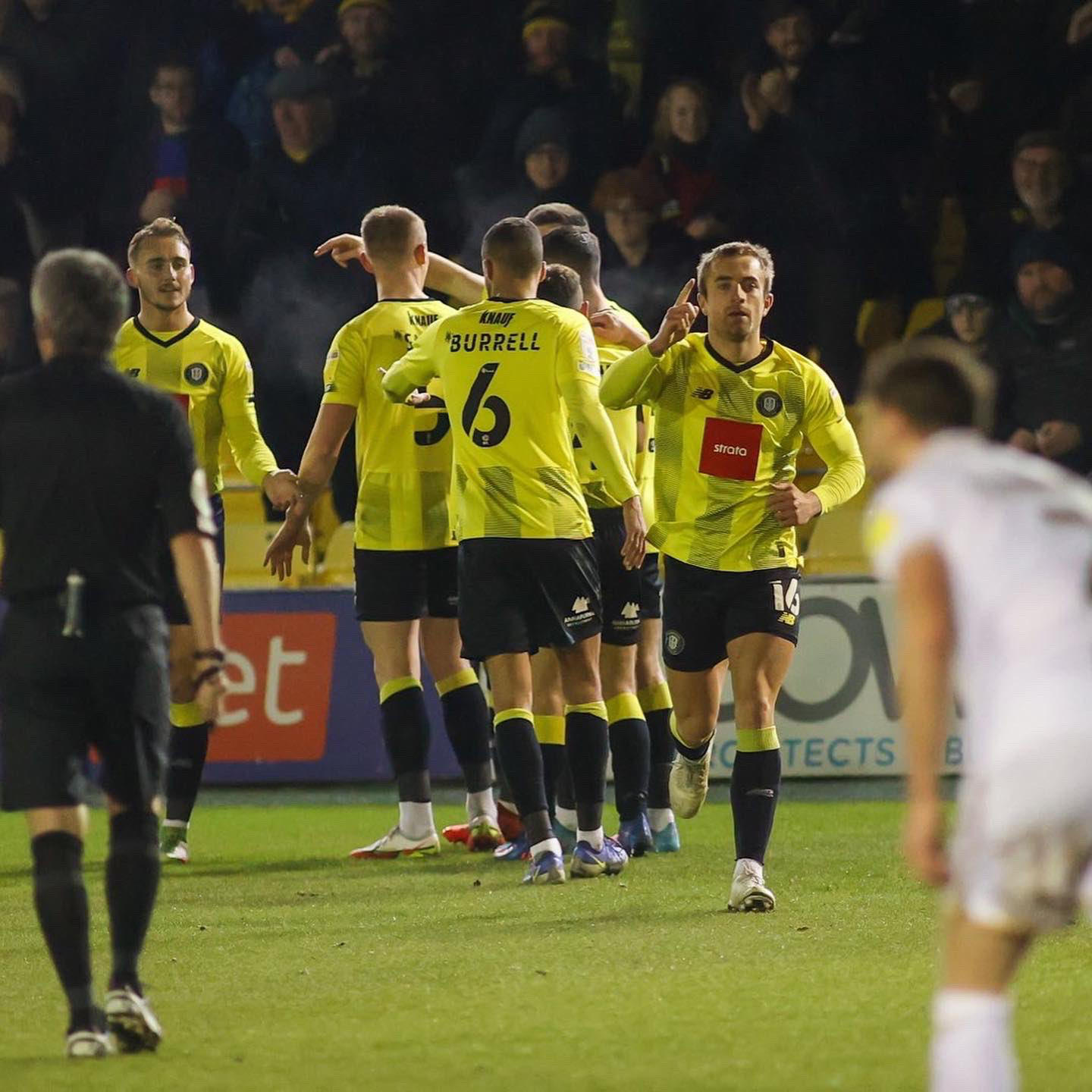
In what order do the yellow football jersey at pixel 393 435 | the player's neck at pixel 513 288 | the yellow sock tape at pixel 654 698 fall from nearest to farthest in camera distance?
the player's neck at pixel 513 288, the yellow football jersey at pixel 393 435, the yellow sock tape at pixel 654 698

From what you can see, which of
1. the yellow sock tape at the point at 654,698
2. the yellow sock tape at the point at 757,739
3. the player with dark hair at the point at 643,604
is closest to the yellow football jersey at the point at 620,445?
the player with dark hair at the point at 643,604

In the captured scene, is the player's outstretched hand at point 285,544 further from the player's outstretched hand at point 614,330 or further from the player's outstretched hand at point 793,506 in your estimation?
the player's outstretched hand at point 793,506

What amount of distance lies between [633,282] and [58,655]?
8894mm

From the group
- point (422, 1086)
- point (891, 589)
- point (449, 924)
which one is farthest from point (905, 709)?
point (891, 589)

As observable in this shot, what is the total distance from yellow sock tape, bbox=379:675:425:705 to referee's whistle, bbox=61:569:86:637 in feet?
14.2

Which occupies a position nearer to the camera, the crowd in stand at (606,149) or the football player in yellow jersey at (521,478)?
the football player in yellow jersey at (521,478)

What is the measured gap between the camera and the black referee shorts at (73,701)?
4578mm

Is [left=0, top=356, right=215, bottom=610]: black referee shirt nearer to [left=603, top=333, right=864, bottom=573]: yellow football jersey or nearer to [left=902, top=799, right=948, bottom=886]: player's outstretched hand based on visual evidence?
[left=902, top=799, right=948, bottom=886]: player's outstretched hand

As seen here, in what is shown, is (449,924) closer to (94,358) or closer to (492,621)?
(492,621)

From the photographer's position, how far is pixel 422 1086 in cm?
433

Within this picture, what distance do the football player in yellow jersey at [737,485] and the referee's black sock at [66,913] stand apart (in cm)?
298

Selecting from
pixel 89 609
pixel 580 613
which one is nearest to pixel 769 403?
pixel 580 613

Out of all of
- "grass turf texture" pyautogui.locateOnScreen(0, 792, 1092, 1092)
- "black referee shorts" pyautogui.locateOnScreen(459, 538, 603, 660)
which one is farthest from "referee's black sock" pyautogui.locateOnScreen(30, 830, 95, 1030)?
"black referee shorts" pyautogui.locateOnScreen(459, 538, 603, 660)

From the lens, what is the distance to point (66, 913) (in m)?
4.64
